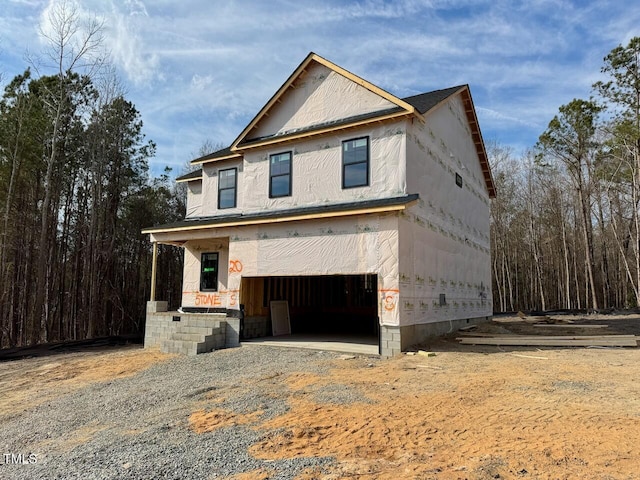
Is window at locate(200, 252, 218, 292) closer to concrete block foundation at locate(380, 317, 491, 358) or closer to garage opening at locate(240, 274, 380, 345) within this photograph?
garage opening at locate(240, 274, 380, 345)

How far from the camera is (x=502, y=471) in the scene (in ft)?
12.3

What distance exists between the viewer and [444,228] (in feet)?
44.9

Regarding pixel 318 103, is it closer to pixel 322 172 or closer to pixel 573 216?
pixel 322 172

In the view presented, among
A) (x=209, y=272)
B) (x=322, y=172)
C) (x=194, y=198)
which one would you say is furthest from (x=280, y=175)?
(x=194, y=198)

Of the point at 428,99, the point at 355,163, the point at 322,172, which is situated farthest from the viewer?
the point at 428,99

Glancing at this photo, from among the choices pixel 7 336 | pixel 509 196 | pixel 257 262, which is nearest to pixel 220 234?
pixel 257 262

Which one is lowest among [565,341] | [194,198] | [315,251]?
[565,341]

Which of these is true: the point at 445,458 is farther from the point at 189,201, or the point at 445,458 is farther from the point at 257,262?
the point at 189,201

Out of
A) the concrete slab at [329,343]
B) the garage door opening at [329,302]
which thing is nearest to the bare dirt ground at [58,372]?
the concrete slab at [329,343]

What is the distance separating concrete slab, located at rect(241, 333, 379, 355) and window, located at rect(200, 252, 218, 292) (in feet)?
9.63

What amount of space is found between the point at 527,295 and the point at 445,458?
3491 centimetres

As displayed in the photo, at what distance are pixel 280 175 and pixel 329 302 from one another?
713 centimetres

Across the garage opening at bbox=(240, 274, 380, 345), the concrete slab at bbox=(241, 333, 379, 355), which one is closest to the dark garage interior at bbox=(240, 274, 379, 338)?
the garage opening at bbox=(240, 274, 380, 345)

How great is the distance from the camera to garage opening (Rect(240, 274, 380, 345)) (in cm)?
1577
